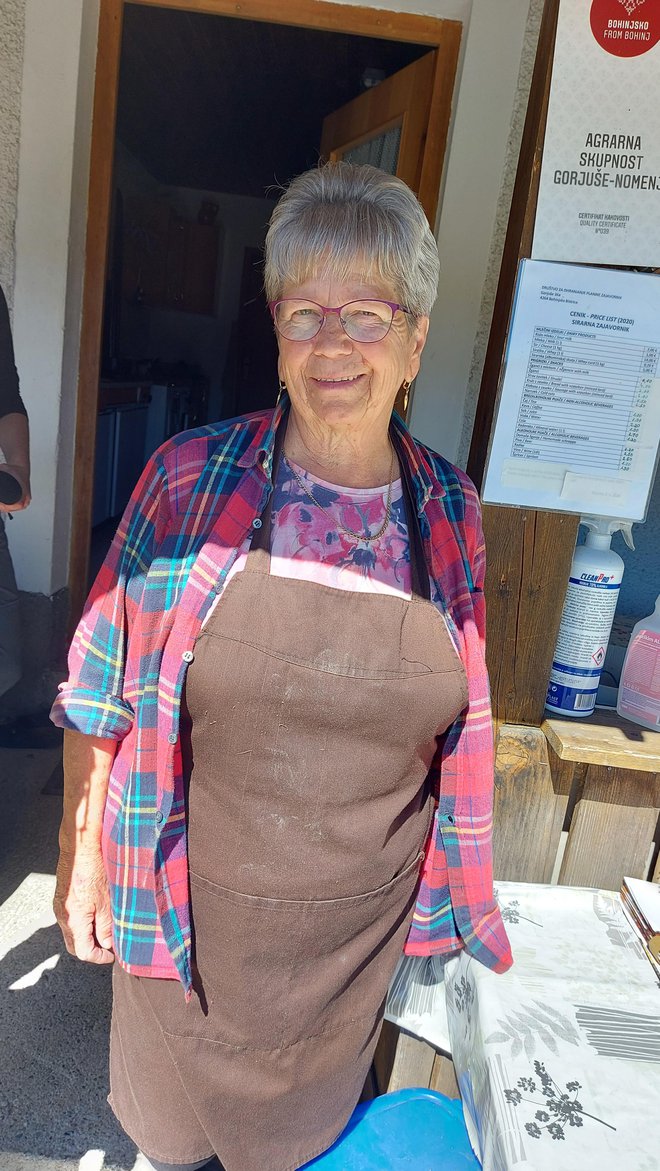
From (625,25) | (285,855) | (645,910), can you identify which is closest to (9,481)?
(285,855)

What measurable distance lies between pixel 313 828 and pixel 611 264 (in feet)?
3.78

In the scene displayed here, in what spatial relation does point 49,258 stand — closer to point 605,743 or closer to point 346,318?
point 346,318

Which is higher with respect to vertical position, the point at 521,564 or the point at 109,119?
the point at 109,119

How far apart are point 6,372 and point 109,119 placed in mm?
1374

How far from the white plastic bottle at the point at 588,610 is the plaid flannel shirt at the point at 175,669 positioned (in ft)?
0.98

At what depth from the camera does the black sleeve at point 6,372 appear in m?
2.43

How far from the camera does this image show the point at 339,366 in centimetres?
125

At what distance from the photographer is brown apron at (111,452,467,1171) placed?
1175 mm

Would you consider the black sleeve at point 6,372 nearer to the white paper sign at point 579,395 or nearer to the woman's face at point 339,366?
the woman's face at point 339,366

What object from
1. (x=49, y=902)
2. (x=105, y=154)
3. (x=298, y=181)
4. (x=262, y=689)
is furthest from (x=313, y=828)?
(x=105, y=154)

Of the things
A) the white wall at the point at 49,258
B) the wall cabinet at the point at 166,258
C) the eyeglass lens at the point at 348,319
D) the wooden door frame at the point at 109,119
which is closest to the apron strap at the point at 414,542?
the eyeglass lens at the point at 348,319

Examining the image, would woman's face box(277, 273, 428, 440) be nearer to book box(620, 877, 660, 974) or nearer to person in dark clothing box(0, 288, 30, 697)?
book box(620, 877, 660, 974)

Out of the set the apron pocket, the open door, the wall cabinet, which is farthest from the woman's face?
the wall cabinet

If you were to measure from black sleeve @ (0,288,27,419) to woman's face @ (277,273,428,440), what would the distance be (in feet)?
4.94
